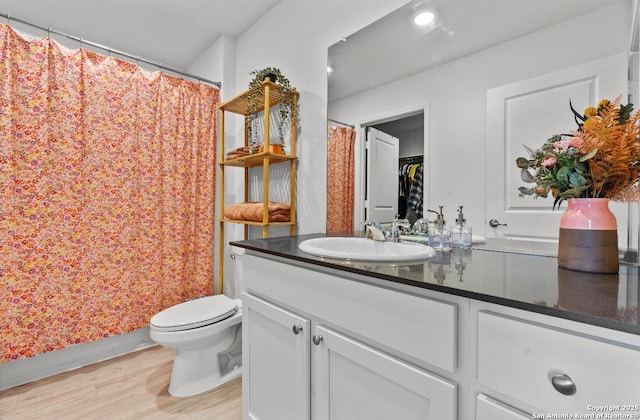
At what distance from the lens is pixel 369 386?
847 millimetres

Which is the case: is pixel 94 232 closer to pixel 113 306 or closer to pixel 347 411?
pixel 113 306

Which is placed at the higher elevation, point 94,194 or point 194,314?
point 94,194

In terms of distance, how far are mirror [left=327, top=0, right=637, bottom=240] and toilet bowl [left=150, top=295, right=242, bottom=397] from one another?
1.02m

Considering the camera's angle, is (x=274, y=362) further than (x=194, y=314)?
No

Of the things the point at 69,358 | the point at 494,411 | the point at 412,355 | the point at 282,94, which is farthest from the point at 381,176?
the point at 69,358

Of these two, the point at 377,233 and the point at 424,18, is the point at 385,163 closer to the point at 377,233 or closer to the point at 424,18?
the point at 377,233

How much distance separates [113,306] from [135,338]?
0.34 m

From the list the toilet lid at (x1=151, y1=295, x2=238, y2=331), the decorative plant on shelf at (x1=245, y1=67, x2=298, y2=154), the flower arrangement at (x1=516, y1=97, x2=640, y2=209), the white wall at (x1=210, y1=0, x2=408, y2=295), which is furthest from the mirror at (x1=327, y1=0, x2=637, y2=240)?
the toilet lid at (x1=151, y1=295, x2=238, y2=331)

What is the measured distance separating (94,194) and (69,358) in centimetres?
108

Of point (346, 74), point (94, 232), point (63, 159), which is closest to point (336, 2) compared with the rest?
point (346, 74)

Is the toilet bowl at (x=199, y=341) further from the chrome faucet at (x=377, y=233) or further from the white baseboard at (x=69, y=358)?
the chrome faucet at (x=377, y=233)

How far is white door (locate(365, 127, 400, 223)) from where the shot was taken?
1469 millimetres

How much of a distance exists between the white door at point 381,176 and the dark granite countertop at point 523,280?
442 millimetres

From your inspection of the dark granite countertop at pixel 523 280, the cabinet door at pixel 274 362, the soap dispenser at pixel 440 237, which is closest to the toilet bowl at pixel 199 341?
the cabinet door at pixel 274 362
